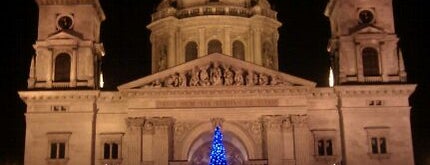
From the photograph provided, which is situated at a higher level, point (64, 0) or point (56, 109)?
point (64, 0)

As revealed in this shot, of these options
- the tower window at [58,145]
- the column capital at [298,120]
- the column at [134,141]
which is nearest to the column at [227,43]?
the column capital at [298,120]

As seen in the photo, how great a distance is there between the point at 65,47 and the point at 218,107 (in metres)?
11.5

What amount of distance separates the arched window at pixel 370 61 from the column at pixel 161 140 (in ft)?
46.2

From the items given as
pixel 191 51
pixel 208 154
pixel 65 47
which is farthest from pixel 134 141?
pixel 191 51

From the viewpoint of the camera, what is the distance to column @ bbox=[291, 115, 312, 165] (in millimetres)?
49656

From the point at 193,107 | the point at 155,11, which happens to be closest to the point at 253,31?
the point at 155,11

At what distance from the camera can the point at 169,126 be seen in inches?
1972

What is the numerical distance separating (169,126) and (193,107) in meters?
2.08

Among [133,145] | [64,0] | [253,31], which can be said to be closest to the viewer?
[133,145]

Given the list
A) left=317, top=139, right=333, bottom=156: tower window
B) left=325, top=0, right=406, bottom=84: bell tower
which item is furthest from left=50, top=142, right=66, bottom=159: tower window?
left=325, top=0, right=406, bottom=84: bell tower

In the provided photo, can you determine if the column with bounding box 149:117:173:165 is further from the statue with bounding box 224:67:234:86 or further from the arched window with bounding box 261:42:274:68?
the arched window with bounding box 261:42:274:68

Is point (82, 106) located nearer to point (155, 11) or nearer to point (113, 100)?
point (113, 100)

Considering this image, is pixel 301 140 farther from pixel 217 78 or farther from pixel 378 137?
pixel 217 78

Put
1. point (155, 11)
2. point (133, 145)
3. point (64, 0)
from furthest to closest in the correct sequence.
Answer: point (155, 11) < point (64, 0) < point (133, 145)
